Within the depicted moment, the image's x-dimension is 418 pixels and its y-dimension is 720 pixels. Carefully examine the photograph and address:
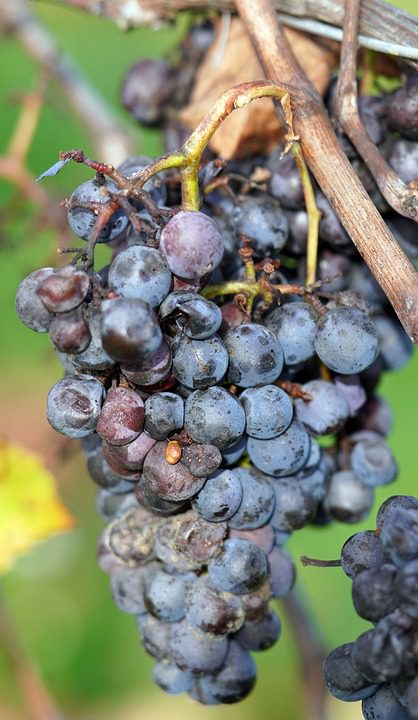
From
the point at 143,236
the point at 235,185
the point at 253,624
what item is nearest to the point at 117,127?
the point at 235,185

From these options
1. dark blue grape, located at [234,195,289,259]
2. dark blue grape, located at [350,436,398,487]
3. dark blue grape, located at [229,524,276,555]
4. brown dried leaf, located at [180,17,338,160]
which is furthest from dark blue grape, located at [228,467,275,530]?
brown dried leaf, located at [180,17,338,160]

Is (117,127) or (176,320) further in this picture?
(117,127)

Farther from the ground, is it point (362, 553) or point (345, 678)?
point (362, 553)

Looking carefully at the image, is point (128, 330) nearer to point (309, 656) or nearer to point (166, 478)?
point (166, 478)

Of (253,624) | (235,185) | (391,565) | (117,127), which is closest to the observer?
(391,565)

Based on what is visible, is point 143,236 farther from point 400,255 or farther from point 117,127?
point 117,127

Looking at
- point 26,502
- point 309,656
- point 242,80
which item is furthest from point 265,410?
point 309,656
